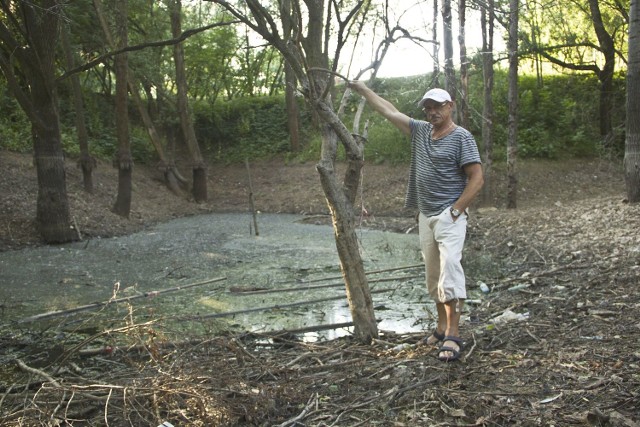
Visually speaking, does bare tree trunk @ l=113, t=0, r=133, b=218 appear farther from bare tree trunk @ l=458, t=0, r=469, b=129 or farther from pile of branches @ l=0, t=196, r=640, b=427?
pile of branches @ l=0, t=196, r=640, b=427

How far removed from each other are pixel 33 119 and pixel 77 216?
2892mm

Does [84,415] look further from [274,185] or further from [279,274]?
[274,185]

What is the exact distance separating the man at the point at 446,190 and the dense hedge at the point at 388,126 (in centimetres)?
1111

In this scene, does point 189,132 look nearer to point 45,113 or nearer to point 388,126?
point 388,126

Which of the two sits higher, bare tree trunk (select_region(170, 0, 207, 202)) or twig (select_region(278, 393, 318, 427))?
bare tree trunk (select_region(170, 0, 207, 202))

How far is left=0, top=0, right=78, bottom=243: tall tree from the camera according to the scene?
10.0 metres

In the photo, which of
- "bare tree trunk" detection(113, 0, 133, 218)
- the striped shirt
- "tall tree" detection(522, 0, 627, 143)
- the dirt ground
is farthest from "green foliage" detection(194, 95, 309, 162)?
the striped shirt

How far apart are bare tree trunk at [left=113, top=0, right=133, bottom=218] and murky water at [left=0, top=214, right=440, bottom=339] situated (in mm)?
1703

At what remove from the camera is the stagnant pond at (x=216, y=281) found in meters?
6.16

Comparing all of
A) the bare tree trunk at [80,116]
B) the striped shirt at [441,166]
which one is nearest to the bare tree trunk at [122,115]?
the bare tree trunk at [80,116]

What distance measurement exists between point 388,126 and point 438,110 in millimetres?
17565

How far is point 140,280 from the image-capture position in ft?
27.2

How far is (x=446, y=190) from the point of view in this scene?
4.09 meters

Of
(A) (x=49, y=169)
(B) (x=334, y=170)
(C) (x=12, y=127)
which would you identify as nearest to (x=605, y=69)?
(A) (x=49, y=169)
